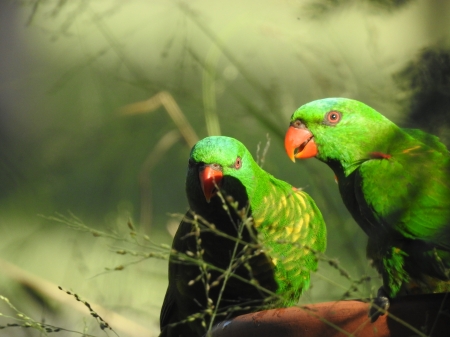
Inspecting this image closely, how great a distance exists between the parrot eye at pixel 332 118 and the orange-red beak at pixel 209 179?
1.29 ft

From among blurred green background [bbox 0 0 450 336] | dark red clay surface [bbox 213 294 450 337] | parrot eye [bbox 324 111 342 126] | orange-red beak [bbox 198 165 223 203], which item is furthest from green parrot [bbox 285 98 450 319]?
blurred green background [bbox 0 0 450 336]

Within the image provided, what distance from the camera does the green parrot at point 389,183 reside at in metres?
1.53

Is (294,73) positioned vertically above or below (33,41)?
below

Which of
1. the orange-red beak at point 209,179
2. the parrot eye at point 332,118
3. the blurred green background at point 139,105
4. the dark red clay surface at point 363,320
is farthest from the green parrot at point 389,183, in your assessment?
the blurred green background at point 139,105

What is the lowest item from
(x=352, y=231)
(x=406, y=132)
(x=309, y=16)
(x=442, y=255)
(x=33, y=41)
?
(x=352, y=231)

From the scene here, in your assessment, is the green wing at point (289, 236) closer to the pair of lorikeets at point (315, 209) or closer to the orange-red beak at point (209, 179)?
the pair of lorikeets at point (315, 209)

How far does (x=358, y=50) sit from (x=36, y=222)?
6.71 feet

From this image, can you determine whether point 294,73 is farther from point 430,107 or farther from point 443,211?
point 443,211

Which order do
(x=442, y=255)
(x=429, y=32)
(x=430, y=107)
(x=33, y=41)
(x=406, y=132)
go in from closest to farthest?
1. (x=442, y=255)
2. (x=406, y=132)
3. (x=430, y=107)
4. (x=429, y=32)
5. (x=33, y=41)

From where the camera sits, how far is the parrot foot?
3.76 ft

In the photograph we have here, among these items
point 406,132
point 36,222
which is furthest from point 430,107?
point 36,222

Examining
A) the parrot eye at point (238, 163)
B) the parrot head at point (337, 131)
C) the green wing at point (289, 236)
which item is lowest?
the green wing at point (289, 236)

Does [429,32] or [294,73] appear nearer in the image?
[429,32]

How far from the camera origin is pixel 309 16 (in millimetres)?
2965
